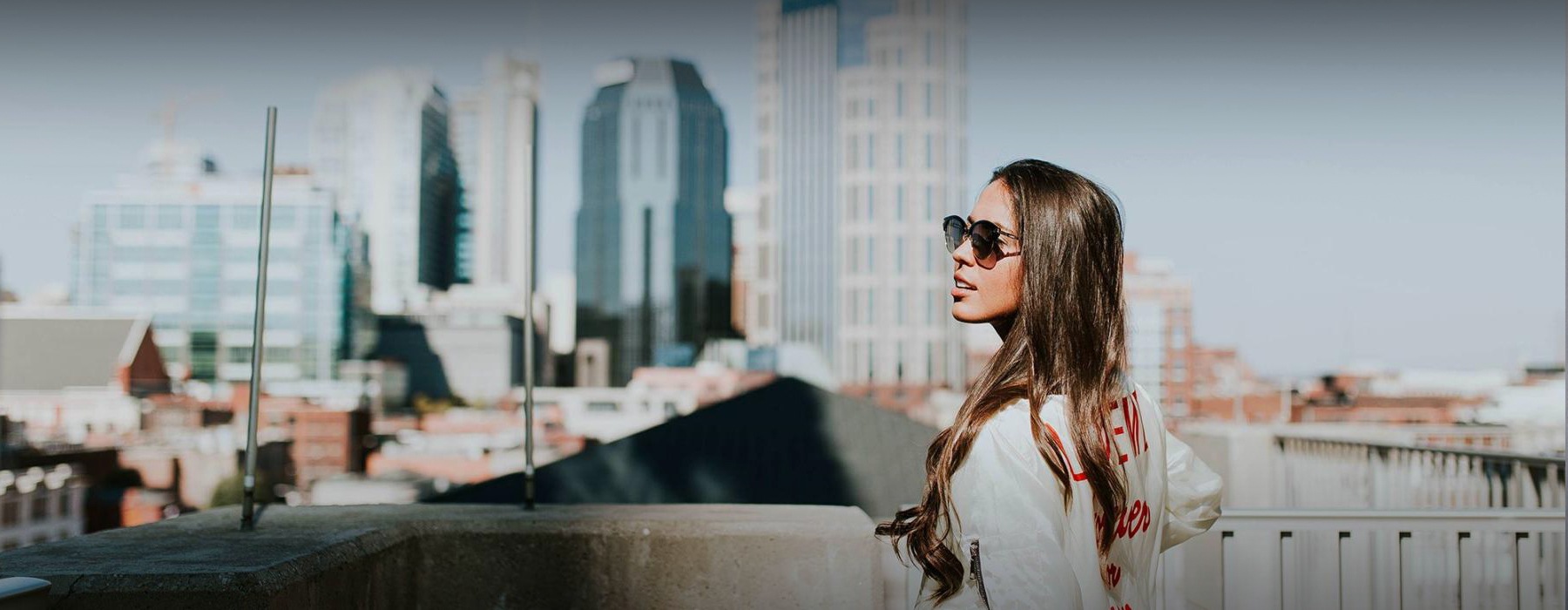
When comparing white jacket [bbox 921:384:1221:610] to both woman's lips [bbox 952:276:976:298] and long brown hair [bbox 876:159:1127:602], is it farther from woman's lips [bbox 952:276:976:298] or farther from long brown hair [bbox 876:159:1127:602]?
woman's lips [bbox 952:276:976:298]

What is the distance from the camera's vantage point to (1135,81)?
381 feet

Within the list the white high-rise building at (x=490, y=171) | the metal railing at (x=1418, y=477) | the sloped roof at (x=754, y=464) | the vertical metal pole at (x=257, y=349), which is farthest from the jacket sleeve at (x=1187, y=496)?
the white high-rise building at (x=490, y=171)

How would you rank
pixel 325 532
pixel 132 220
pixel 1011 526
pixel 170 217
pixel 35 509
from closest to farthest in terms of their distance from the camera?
1. pixel 1011 526
2. pixel 325 532
3. pixel 35 509
4. pixel 132 220
5. pixel 170 217

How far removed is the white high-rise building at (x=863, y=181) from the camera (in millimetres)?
104875

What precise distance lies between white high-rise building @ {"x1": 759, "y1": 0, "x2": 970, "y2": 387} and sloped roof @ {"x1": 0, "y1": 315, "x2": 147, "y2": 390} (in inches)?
2435

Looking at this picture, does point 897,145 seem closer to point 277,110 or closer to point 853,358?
point 853,358

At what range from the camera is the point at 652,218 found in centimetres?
16412

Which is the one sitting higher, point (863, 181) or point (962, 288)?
point (863, 181)

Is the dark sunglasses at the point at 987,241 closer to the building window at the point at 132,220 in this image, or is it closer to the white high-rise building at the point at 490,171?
the building window at the point at 132,220

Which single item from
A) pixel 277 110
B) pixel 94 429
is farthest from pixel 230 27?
pixel 277 110

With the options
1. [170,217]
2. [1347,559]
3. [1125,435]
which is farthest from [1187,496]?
[170,217]

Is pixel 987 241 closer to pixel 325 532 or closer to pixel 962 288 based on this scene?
pixel 962 288

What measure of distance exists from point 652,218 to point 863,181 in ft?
206

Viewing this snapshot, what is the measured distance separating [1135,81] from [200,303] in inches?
3861
